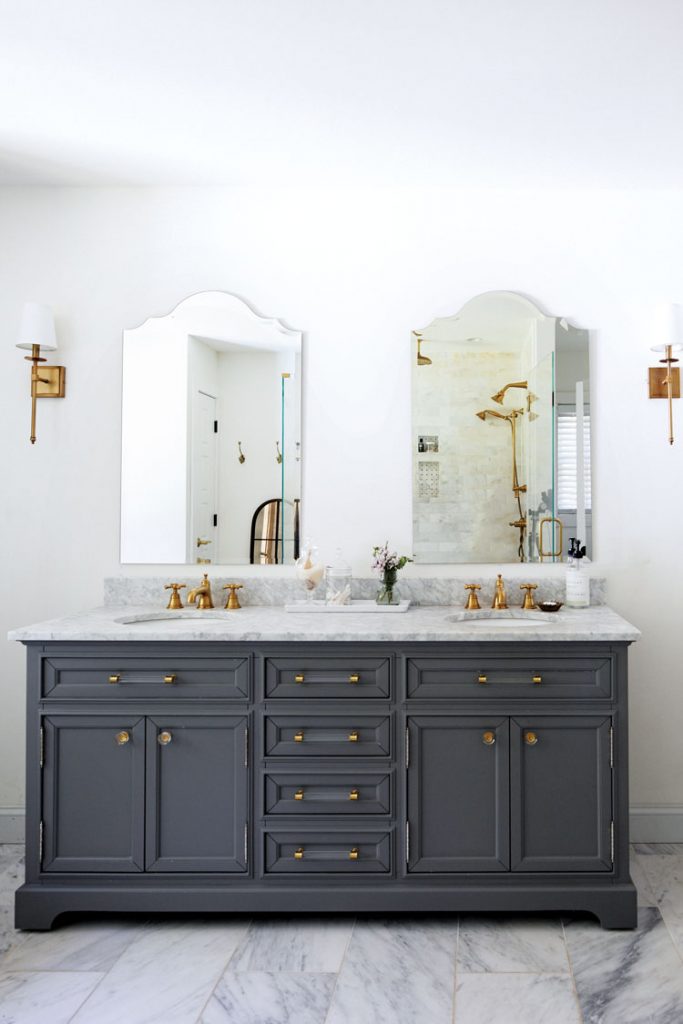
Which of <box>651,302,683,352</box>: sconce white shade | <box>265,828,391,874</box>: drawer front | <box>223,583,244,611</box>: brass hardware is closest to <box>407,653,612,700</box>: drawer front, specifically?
<box>265,828,391,874</box>: drawer front

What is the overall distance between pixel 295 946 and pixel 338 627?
3.08ft

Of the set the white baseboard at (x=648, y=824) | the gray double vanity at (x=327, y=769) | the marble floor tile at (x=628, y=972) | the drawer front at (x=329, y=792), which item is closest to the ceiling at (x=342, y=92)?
the gray double vanity at (x=327, y=769)

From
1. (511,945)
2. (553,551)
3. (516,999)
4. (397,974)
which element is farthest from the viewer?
(553,551)

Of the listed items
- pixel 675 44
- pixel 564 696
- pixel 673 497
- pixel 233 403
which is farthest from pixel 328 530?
pixel 675 44

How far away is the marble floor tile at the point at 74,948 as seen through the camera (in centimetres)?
220

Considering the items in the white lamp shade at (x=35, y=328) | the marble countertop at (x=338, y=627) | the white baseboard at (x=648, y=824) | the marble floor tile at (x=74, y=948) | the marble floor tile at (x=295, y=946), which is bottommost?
the marble floor tile at (x=74, y=948)

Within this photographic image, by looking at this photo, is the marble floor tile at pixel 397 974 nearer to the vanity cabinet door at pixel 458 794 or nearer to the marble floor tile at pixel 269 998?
the marble floor tile at pixel 269 998

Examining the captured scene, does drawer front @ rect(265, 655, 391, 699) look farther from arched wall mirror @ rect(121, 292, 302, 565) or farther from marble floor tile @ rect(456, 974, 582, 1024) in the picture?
marble floor tile @ rect(456, 974, 582, 1024)

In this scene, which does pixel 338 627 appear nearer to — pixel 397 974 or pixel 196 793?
pixel 196 793

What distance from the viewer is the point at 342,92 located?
2.38m

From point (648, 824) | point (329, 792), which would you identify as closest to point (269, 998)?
point (329, 792)

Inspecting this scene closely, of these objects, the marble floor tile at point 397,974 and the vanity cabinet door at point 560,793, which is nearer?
the marble floor tile at point 397,974

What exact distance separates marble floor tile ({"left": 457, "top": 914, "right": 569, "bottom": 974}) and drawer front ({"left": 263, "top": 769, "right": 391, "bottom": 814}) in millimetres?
438

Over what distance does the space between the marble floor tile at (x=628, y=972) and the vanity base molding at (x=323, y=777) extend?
151 millimetres
